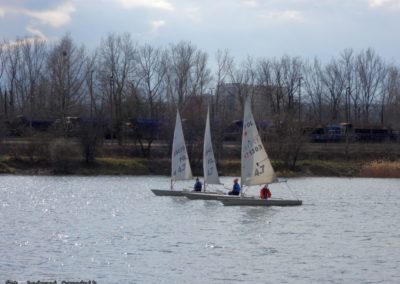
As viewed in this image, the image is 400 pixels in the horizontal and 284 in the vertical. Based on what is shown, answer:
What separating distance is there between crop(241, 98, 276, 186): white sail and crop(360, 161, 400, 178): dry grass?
31.2 meters

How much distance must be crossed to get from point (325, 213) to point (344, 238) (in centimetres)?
901

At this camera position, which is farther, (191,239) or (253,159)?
(253,159)

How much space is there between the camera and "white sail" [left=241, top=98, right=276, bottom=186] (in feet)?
125

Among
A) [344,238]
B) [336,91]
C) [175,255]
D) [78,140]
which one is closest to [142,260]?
[175,255]

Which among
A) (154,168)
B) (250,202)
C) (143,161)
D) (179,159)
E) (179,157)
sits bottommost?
(250,202)


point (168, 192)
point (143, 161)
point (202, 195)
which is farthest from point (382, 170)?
point (202, 195)

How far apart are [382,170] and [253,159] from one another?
32.9 m

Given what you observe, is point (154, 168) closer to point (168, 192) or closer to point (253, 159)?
point (168, 192)

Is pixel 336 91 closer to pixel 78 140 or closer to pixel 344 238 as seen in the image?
pixel 78 140

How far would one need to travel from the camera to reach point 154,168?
227ft

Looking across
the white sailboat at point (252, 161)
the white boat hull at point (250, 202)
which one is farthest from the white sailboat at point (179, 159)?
the white boat hull at point (250, 202)

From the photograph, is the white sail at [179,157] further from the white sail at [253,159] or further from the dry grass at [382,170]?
the dry grass at [382,170]

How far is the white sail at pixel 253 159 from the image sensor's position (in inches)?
1506

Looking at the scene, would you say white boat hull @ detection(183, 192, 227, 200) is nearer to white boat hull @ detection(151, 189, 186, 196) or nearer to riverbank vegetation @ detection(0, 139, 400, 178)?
white boat hull @ detection(151, 189, 186, 196)
